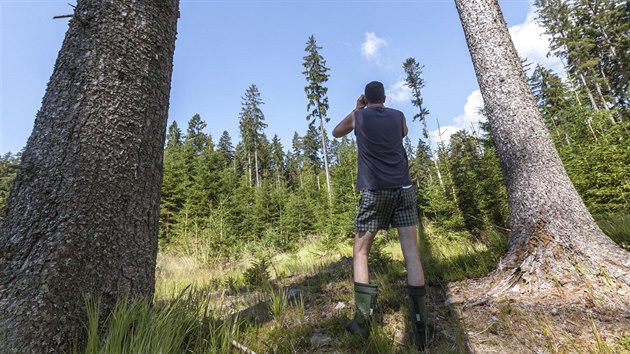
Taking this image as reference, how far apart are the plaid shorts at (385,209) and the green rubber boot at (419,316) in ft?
1.79

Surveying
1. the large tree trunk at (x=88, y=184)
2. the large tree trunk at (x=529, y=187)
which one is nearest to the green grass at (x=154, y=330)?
the large tree trunk at (x=88, y=184)

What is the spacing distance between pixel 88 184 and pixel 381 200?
208 centimetres

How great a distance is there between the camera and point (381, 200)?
2.50 m

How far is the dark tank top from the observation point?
2551 mm

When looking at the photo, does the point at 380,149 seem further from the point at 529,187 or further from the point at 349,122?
the point at 529,187

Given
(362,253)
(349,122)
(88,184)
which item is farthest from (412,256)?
(88,184)

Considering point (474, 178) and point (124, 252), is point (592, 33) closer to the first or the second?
point (474, 178)

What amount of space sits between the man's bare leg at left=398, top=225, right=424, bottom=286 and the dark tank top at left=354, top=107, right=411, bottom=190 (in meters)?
0.41

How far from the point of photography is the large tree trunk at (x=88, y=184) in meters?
1.47

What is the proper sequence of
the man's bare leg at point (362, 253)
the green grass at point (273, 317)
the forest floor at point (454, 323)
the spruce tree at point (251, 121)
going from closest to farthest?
the green grass at point (273, 317) < the forest floor at point (454, 323) < the man's bare leg at point (362, 253) < the spruce tree at point (251, 121)

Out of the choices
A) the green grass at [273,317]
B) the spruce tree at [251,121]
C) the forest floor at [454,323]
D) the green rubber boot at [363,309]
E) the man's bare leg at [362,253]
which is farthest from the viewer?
the spruce tree at [251,121]

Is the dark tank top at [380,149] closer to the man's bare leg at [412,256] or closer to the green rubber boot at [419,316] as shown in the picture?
the man's bare leg at [412,256]

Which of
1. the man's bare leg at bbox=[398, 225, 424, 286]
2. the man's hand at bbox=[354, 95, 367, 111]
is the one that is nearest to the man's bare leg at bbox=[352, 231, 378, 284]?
the man's bare leg at bbox=[398, 225, 424, 286]

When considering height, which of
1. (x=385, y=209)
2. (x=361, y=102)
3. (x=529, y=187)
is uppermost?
(x=361, y=102)
